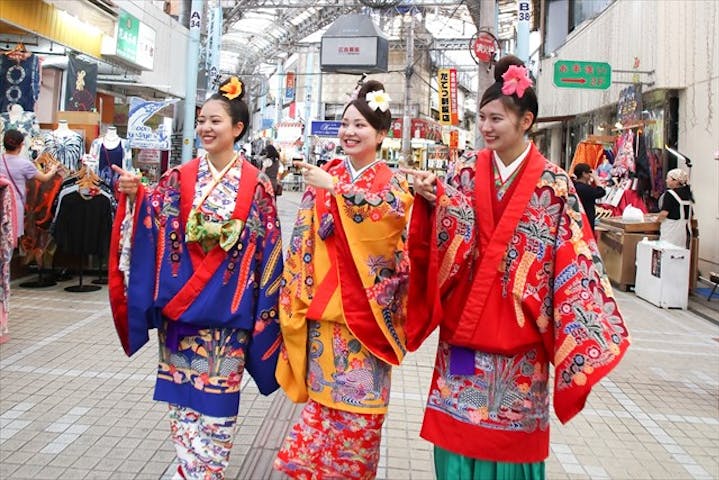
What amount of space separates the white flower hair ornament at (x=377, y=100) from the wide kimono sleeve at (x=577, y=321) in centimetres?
81

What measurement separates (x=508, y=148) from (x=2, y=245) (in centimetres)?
430

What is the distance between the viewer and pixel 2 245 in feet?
16.2

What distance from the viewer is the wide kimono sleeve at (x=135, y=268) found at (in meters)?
2.54

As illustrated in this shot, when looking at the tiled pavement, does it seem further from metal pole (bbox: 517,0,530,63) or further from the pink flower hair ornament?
metal pole (bbox: 517,0,530,63)

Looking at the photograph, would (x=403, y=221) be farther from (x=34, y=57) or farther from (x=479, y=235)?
(x=34, y=57)

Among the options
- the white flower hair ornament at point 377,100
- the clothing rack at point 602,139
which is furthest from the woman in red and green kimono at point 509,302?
the clothing rack at point 602,139

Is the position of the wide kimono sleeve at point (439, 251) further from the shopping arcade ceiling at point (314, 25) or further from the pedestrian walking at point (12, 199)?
the shopping arcade ceiling at point (314, 25)

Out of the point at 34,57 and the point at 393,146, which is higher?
the point at 393,146

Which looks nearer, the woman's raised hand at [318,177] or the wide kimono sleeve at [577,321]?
the wide kimono sleeve at [577,321]

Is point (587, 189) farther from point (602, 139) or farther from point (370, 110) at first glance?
point (370, 110)

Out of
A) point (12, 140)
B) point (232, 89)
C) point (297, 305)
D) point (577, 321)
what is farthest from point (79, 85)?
point (577, 321)

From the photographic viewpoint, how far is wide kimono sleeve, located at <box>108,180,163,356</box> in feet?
8.34

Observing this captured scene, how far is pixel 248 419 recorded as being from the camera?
3.76 meters

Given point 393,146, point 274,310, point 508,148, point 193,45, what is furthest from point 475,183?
point 393,146
